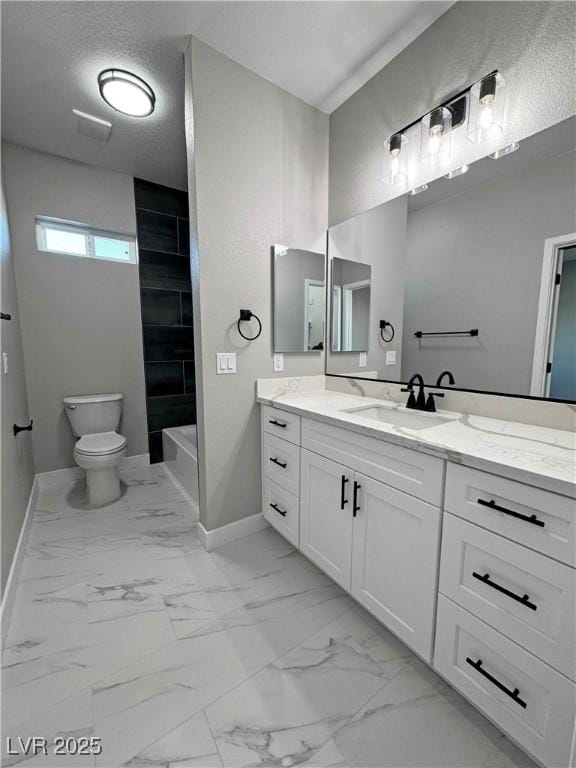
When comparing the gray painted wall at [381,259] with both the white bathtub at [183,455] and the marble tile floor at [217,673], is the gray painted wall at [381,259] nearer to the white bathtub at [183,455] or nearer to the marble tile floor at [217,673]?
the marble tile floor at [217,673]

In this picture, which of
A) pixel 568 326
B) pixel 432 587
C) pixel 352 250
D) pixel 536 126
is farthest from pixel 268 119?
pixel 432 587

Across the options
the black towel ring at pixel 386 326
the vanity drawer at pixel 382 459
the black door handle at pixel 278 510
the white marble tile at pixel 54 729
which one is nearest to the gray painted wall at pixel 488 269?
the black towel ring at pixel 386 326

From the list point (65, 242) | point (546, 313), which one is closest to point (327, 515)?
point (546, 313)

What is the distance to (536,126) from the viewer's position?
121 cm

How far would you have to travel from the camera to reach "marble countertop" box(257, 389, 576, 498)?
79 cm

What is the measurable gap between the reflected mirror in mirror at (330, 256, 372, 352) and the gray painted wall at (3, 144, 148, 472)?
1.88 metres

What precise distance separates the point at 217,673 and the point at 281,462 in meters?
0.91

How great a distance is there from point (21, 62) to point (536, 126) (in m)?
2.52

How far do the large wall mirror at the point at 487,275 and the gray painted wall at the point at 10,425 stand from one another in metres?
2.05

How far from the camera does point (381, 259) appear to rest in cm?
187

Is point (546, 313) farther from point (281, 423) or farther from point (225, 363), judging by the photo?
point (225, 363)

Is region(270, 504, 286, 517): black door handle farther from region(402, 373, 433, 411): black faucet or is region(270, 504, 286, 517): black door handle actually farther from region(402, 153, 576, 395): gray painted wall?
region(402, 153, 576, 395): gray painted wall

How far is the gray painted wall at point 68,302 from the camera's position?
2.42 metres

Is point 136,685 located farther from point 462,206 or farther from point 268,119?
point 268,119
